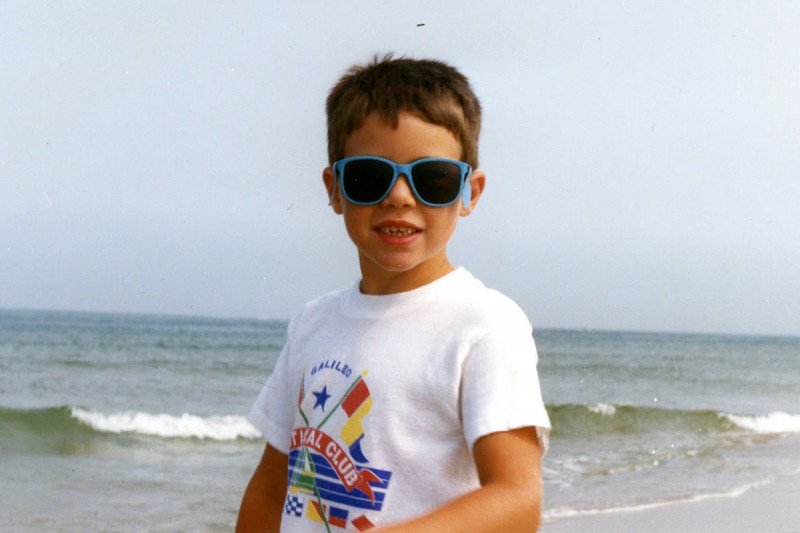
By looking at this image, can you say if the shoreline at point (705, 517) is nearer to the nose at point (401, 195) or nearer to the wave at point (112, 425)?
the nose at point (401, 195)

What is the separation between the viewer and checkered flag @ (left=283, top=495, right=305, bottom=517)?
1.62 m

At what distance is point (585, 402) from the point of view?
14.6 metres

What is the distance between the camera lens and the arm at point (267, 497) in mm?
1828

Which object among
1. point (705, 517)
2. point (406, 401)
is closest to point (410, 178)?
point (406, 401)

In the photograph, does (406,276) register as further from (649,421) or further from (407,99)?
(649,421)

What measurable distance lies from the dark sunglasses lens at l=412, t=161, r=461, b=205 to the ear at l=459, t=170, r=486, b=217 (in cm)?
8

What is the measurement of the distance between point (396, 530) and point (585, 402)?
44.8 ft

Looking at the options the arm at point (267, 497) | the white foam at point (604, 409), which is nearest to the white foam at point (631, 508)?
the arm at point (267, 497)

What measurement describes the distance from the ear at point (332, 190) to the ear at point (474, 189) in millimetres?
205

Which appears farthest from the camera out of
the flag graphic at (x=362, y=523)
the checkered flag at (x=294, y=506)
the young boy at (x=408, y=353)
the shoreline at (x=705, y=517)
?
the shoreline at (x=705, y=517)

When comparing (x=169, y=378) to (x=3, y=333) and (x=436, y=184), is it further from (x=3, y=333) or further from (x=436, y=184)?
(x=436, y=184)

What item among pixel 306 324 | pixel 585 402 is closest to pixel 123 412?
pixel 585 402

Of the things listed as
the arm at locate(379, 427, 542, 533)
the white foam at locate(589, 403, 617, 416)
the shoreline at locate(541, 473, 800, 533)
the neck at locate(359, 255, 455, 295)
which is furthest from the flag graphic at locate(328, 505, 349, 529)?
the white foam at locate(589, 403, 617, 416)

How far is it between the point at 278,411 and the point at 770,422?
477 inches
